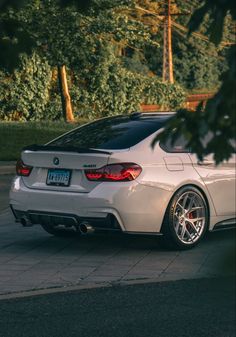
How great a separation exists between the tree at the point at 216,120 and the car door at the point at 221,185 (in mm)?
6853

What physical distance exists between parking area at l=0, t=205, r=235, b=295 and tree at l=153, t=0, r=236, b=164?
4.34 m

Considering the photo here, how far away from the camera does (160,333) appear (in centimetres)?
611

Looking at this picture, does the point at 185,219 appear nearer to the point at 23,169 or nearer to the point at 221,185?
the point at 221,185

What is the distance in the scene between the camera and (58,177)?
29.3 feet

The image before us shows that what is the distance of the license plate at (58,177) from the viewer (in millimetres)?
8875

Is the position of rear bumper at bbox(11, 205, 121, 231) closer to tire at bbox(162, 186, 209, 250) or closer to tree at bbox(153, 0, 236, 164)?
tire at bbox(162, 186, 209, 250)

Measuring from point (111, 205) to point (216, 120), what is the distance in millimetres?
6396

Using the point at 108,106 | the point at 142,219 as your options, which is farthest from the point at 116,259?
the point at 108,106

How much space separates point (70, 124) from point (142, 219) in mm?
18561

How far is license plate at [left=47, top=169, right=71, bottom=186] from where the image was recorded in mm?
8875

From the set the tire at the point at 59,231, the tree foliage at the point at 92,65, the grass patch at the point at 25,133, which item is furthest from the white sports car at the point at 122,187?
the tree foliage at the point at 92,65

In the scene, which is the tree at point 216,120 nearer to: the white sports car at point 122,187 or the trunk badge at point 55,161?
the white sports car at point 122,187

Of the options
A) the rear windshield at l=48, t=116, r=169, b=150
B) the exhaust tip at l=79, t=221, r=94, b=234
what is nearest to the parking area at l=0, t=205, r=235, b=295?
the exhaust tip at l=79, t=221, r=94, b=234

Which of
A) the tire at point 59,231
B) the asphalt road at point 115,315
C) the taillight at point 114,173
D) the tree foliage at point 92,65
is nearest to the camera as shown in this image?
the asphalt road at point 115,315
